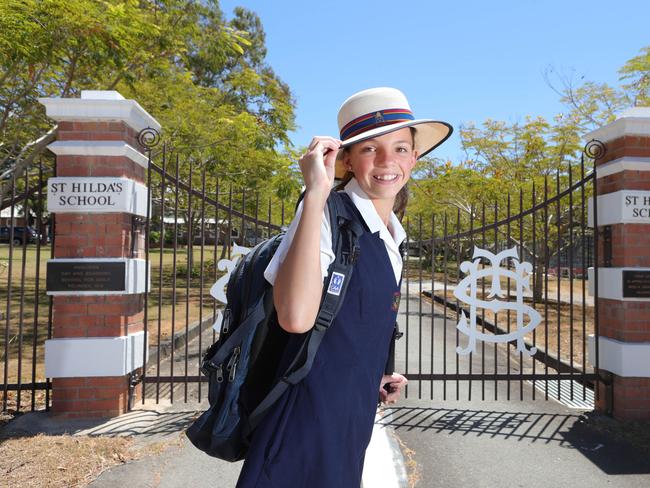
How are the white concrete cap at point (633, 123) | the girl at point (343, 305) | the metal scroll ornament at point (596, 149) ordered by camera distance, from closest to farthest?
the girl at point (343, 305), the white concrete cap at point (633, 123), the metal scroll ornament at point (596, 149)

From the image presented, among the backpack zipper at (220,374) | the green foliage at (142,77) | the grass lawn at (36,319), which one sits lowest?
the grass lawn at (36,319)

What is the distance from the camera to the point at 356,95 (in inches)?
66.9

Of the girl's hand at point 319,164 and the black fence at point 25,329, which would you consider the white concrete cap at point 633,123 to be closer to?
the girl's hand at point 319,164

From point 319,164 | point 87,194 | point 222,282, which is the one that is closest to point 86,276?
point 87,194

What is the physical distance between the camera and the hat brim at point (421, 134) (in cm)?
154

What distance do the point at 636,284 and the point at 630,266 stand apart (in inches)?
6.7

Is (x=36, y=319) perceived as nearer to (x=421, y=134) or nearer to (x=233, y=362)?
(x=233, y=362)

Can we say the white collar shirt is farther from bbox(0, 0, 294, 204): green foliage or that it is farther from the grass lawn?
bbox(0, 0, 294, 204): green foliage

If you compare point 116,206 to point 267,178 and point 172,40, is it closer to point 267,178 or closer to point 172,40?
point 172,40

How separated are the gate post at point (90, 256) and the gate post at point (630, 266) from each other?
4.47 metres

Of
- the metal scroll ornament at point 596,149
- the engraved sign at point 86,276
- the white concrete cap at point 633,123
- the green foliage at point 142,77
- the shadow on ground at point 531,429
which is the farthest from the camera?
the green foliage at point 142,77

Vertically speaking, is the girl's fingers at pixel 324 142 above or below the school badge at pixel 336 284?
above

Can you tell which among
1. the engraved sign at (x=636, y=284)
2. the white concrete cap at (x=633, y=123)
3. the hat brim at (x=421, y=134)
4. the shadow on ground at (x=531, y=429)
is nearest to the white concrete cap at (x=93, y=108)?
the hat brim at (x=421, y=134)

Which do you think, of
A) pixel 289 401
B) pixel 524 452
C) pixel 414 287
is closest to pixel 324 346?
pixel 289 401
